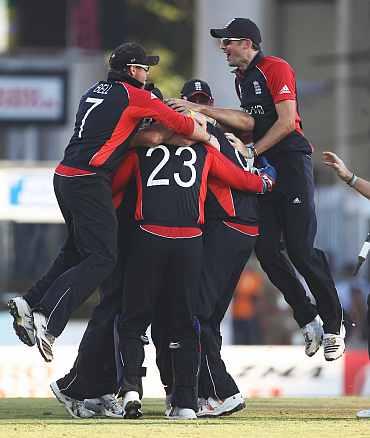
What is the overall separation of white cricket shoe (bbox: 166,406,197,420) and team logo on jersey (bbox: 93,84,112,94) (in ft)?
6.33

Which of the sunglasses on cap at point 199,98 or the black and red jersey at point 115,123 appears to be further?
the sunglasses on cap at point 199,98

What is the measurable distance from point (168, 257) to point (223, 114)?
1228 millimetres

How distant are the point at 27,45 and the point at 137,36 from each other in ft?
37.3

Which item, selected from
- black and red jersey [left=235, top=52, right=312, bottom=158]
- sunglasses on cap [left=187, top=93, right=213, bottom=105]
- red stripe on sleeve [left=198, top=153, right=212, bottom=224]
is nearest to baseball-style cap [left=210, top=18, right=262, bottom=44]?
black and red jersey [left=235, top=52, right=312, bottom=158]

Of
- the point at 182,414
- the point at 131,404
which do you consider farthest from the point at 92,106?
the point at 182,414

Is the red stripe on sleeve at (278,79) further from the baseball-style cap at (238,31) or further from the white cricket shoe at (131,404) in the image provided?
the white cricket shoe at (131,404)

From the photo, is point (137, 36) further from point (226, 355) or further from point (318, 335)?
point (318, 335)

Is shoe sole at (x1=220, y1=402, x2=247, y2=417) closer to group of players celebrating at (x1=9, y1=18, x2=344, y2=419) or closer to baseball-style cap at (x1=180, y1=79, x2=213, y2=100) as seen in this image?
group of players celebrating at (x1=9, y1=18, x2=344, y2=419)

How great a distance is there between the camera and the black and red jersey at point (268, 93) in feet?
35.2

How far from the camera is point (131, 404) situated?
32.4 ft

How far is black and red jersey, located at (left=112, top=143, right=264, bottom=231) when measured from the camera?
9836 millimetres

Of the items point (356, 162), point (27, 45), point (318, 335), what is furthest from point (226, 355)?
point (356, 162)

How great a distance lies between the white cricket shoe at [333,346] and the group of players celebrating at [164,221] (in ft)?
1.63

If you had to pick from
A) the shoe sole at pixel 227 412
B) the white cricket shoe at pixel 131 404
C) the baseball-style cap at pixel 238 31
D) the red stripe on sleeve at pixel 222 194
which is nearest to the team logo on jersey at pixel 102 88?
the red stripe on sleeve at pixel 222 194
